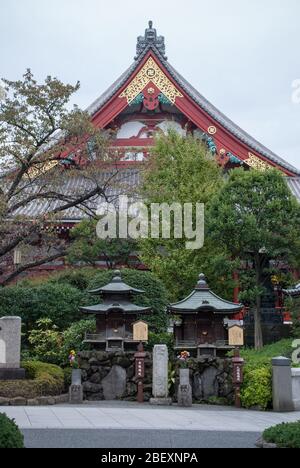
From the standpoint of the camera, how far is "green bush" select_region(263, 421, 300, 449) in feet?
24.1

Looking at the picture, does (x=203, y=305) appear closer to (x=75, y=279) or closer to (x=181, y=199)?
(x=181, y=199)

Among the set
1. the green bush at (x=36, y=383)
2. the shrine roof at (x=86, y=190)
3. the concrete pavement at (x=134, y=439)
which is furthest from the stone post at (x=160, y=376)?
the concrete pavement at (x=134, y=439)

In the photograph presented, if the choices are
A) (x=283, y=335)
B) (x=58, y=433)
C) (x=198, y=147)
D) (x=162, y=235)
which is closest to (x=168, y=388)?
(x=58, y=433)

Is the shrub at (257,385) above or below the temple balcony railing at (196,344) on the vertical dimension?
below

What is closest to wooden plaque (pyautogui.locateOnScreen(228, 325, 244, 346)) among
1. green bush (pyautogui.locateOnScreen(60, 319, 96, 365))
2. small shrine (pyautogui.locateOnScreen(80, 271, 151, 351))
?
small shrine (pyautogui.locateOnScreen(80, 271, 151, 351))

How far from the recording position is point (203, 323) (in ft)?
56.7

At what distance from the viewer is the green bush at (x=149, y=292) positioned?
19.1 m

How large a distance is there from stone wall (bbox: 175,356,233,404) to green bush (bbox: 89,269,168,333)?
3442 mm

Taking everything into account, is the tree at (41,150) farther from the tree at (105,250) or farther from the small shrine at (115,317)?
the tree at (105,250)

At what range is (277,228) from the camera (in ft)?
69.2

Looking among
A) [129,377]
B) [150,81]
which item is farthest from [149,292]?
[150,81]

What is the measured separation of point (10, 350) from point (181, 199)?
31.7 ft

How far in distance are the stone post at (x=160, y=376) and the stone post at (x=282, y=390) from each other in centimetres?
261
